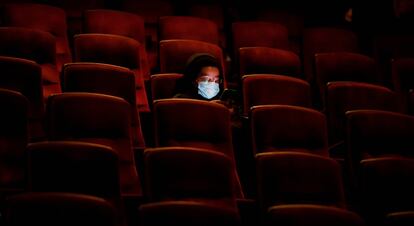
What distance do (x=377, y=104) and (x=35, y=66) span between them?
591 millimetres

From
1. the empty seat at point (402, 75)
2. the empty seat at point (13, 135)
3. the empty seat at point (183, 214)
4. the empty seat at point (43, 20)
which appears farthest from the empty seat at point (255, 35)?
the empty seat at point (183, 214)

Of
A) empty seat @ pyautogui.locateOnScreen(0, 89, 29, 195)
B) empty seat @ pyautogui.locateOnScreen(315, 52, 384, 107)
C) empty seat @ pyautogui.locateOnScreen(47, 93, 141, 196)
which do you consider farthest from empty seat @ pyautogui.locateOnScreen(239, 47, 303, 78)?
empty seat @ pyautogui.locateOnScreen(0, 89, 29, 195)

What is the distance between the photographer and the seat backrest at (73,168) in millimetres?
692

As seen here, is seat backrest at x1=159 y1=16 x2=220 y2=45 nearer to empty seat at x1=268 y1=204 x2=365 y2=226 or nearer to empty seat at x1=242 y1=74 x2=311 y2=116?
empty seat at x1=242 y1=74 x2=311 y2=116

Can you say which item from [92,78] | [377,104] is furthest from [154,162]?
[377,104]

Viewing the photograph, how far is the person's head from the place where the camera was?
1.06 metres

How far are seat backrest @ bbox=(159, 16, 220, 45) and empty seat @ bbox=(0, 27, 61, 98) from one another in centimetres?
28

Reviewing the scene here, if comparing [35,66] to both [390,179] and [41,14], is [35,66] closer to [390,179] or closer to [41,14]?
[41,14]

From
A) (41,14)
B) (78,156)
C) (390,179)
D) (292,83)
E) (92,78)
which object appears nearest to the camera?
(78,156)

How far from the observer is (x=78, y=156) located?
0.71 m

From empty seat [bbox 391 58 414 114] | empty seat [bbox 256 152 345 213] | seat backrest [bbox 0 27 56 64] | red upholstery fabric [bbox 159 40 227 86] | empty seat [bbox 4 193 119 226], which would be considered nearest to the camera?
empty seat [bbox 4 193 119 226]

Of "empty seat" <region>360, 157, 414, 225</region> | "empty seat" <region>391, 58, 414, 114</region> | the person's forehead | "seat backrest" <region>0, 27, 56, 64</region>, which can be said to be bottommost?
"empty seat" <region>360, 157, 414, 225</region>

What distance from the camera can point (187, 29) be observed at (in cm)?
132

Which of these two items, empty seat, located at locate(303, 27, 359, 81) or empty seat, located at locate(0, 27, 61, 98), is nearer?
empty seat, located at locate(0, 27, 61, 98)
